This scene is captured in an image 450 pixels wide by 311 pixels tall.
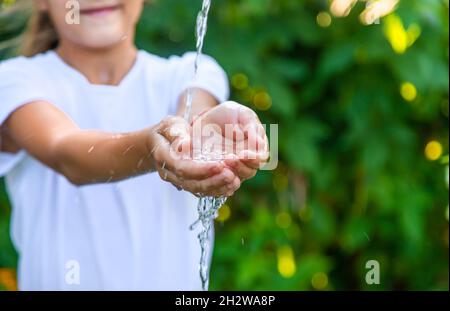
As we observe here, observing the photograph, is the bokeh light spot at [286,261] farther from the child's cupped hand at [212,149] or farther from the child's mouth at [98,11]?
→ the child's cupped hand at [212,149]

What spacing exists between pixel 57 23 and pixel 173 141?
56 centimetres

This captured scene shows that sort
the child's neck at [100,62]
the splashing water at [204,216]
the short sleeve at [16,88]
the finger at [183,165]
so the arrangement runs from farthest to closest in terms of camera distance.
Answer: the child's neck at [100,62]
the short sleeve at [16,88]
the splashing water at [204,216]
the finger at [183,165]

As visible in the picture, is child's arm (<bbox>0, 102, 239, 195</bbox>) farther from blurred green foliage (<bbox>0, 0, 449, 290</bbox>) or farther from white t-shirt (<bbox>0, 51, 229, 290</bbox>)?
blurred green foliage (<bbox>0, 0, 449, 290</bbox>)

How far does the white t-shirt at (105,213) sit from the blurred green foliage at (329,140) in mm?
546

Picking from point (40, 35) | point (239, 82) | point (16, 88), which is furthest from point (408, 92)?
point (16, 88)

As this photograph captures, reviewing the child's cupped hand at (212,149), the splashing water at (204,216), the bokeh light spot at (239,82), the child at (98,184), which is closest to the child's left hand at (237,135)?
the child's cupped hand at (212,149)

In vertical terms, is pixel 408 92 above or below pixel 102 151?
above

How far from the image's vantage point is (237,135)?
1.18 meters

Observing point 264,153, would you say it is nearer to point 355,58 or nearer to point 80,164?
point 80,164

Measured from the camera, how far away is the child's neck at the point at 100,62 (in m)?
1.61

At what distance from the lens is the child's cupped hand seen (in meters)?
1.10

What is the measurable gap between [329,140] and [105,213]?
3.06 feet

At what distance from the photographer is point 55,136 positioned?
1.41m

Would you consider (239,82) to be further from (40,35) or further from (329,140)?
(40,35)
